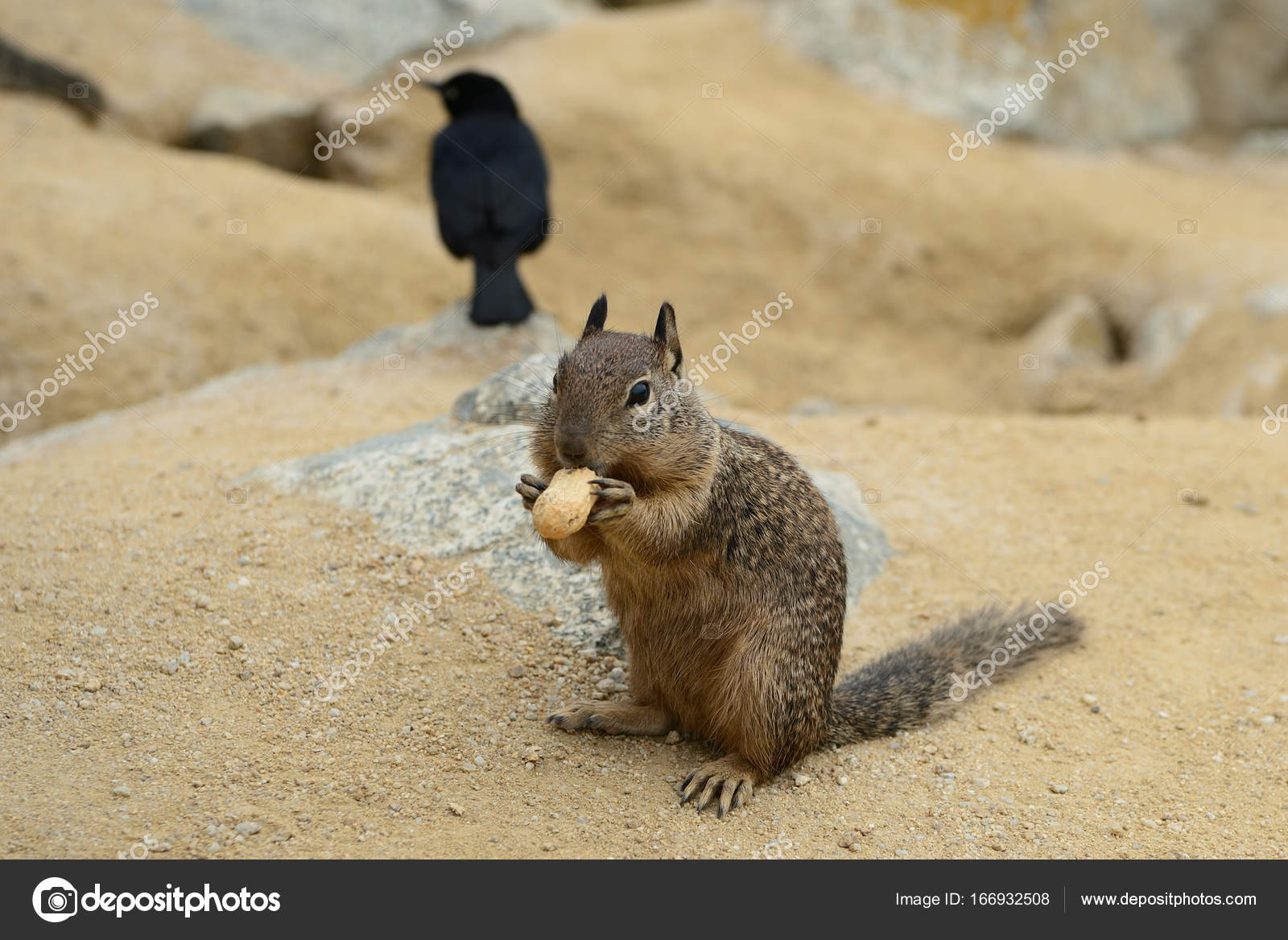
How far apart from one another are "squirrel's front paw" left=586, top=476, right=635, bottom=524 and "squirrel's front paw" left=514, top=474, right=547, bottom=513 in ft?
0.82

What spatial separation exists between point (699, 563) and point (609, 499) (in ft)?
1.95

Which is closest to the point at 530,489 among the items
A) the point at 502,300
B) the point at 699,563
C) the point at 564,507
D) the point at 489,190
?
the point at 564,507

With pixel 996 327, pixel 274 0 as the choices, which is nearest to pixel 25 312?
pixel 274 0

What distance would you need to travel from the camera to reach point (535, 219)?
35.5ft

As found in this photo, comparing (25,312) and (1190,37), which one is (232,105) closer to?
(25,312)

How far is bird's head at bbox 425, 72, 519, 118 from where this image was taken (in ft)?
35.6

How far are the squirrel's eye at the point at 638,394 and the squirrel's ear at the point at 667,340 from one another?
24 centimetres

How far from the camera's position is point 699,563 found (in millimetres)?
4773

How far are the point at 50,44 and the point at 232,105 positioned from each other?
7.67 ft

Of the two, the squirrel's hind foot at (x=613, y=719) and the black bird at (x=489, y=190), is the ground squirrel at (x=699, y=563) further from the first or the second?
the black bird at (x=489, y=190)

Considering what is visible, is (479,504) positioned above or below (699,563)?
above

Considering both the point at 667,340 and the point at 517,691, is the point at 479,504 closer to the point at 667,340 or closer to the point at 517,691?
the point at 517,691

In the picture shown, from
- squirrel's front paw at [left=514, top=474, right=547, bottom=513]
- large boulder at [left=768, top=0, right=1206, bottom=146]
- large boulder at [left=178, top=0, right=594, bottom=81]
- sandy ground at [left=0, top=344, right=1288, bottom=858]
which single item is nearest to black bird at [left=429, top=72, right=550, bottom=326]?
sandy ground at [left=0, top=344, right=1288, bottom=858]
